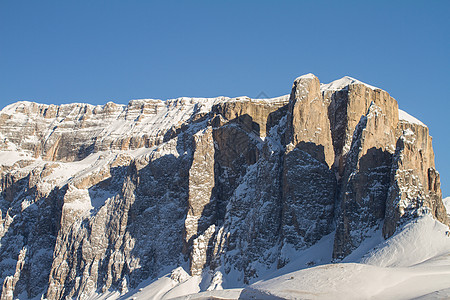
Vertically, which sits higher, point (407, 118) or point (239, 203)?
point (407, 118)

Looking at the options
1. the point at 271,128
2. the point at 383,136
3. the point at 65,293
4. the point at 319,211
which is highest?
the point at 271,128

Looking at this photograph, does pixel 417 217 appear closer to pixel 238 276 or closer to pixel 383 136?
pixel 383 136

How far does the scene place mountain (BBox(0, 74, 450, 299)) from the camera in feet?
362

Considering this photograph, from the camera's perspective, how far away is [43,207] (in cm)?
19338

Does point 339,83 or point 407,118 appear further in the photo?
point 339,83

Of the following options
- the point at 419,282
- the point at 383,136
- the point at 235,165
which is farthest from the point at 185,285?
the point at 419,282

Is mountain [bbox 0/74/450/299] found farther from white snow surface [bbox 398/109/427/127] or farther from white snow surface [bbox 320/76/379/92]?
white snow surface [bbox 398/109/427/127]

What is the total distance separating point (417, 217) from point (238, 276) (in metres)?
46.7

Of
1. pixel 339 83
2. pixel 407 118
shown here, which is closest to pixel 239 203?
pixel 339 83

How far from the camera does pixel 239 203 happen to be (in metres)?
146

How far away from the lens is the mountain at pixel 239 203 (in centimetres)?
11019

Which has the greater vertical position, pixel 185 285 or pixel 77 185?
pixel 77 185

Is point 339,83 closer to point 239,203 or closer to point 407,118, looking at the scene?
point 407,118

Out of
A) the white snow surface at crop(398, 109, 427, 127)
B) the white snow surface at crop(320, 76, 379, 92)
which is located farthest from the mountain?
the white snow surface at crop(398, 109, 427, 127)
